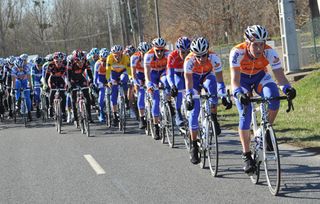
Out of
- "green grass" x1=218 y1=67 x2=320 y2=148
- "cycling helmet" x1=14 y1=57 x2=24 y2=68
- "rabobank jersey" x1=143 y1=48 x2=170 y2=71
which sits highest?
"cycling helmet" x1=14 y1=57 x2=24 y2=68

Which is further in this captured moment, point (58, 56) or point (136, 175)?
point (58, 56)

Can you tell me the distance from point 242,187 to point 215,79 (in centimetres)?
252

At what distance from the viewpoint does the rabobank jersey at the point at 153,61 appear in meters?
12.1

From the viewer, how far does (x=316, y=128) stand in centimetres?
1116

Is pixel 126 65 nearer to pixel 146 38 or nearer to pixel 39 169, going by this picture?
pixel 39 169

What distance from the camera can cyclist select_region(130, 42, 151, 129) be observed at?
13352mm

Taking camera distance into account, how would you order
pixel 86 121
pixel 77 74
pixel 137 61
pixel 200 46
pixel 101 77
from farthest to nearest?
1. pixel 101 77
2. pixel 77 74
3. pixel 86 121
4. pixel 137 61
5. pixel 200 46

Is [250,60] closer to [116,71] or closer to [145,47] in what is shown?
[145,47]

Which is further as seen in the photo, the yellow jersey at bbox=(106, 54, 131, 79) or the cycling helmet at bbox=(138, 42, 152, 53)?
the yellow jersey at bbox=(106, 54, 131, 79)

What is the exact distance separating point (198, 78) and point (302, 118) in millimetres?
4140

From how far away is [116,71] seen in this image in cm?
1526

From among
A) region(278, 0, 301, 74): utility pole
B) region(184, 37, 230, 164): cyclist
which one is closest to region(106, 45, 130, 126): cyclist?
region(184, 37, 230, 164): cyclist

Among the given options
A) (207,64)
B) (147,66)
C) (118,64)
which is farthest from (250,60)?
(118,64)

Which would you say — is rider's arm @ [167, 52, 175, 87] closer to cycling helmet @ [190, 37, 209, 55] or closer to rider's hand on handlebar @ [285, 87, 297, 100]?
cycling helmet @ [190, 37, 209, 55]
